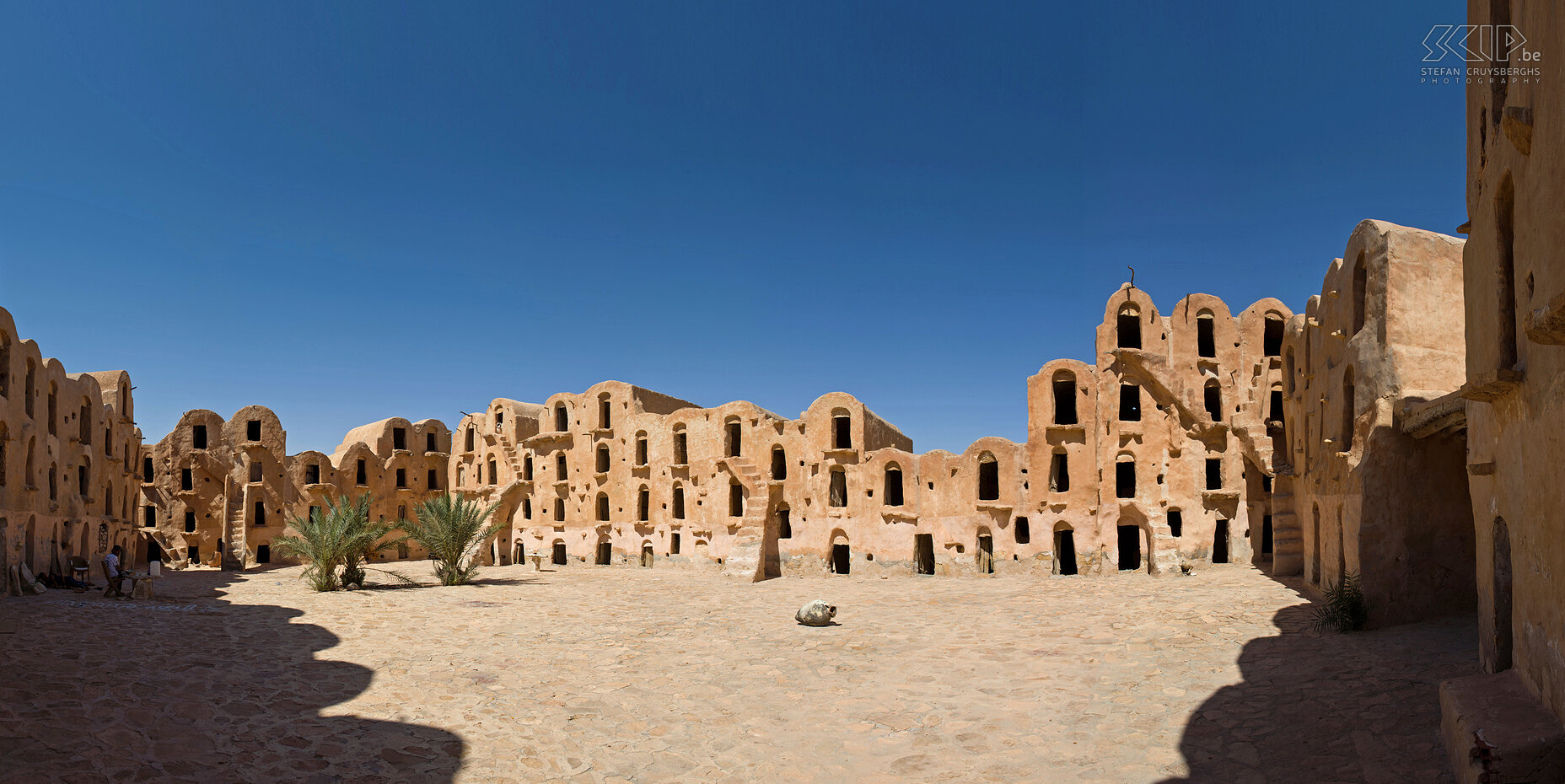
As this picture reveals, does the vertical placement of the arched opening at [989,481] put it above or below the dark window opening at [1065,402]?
below

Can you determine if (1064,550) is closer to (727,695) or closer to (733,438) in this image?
(733,438)

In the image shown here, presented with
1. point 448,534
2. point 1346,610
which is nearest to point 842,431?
point 448,534

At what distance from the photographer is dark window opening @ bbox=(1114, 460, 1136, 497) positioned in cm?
2844

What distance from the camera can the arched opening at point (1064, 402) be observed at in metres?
30.4

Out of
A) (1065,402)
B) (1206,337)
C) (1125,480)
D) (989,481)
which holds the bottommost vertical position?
(989,481)

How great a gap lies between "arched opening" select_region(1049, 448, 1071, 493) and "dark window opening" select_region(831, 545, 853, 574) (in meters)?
8.04

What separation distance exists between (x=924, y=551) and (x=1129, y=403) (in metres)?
8.82

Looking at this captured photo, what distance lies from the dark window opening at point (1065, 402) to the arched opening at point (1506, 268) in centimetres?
2106

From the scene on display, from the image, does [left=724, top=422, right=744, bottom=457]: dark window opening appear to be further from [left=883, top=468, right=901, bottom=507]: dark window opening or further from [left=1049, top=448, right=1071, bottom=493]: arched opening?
[left=1049, top=448, right=1071, bottom=493]: arched opening

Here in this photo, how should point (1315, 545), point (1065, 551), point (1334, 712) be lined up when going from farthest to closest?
point (1065, 551) < point (1315, 545) < point (1334, 712)

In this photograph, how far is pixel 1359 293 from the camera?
16.6 m

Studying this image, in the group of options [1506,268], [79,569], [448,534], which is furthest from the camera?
[448,534]

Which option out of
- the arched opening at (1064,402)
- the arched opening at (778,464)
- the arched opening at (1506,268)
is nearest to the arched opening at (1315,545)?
the arched opening at (1064,402)

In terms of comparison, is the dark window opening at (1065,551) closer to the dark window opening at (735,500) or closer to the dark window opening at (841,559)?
the dark window opening at (841,559)
